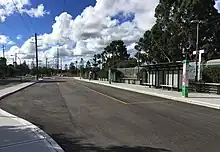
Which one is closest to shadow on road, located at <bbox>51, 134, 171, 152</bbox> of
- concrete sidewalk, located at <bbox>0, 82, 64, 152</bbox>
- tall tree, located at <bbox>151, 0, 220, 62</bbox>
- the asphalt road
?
the asphalt road

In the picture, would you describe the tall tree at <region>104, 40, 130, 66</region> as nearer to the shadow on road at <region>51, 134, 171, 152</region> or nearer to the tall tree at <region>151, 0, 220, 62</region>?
the tall tree at <region>151, 0, 220, 62</region>

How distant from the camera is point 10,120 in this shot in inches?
418

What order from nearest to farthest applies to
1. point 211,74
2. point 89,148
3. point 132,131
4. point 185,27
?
point 89,148
point 132,131
point 211,74
point 185,27

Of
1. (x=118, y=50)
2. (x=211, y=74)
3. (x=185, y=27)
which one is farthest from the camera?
(x=118, y=50)

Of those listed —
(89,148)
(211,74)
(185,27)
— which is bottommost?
(89,148)

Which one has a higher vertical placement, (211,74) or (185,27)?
(185,27)

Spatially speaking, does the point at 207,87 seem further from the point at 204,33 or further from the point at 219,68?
the point at 204,33

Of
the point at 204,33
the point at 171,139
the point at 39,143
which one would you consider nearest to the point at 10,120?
the point at 39,143

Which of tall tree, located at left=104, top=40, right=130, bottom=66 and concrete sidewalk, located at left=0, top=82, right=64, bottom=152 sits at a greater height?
tall tree, located at left=104, top=40, right=130, bottom=66

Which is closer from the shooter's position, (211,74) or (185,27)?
(211,74)

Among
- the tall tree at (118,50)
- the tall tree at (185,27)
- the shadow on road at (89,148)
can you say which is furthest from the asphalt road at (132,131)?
the tall tree at (118,50)

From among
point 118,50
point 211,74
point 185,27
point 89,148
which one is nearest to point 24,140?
point 89,148

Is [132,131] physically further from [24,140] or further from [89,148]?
[24,140]

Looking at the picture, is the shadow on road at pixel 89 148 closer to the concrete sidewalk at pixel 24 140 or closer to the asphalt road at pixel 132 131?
the asphalt road at pixel 132 131
